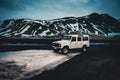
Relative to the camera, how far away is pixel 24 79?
8.88m

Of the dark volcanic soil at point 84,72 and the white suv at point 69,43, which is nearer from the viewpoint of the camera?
the dark volcanic soil at point 84,72

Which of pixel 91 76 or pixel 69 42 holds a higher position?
pixel 69 42

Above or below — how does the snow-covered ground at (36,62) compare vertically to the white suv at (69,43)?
below

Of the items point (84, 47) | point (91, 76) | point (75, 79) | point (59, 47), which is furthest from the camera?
point (84, 47)

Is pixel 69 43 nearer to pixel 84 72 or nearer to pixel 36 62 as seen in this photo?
pixel 36 62

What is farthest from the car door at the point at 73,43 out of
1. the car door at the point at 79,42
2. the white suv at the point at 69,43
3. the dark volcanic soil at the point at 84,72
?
the dark volcanic soil at the point at 84,72

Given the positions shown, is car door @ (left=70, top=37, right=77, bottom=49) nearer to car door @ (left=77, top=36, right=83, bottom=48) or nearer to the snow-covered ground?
car door @ (left=77, top=36, right=83, bottom=48)

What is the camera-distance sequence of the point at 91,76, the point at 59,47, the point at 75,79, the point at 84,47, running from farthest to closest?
1. the point at 84,47
2. the point at 59,47
3. the point at 91,76
4. the point at 75,79

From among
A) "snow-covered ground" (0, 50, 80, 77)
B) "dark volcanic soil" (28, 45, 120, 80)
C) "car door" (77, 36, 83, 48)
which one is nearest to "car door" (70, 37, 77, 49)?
"car door" (77, 36, 83, 48)

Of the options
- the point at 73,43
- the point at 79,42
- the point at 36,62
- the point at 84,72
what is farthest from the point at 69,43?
the point at 84,72

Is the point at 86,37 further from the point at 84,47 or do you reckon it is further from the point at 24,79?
the point at 24,79

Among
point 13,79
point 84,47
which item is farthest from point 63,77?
point 84,47

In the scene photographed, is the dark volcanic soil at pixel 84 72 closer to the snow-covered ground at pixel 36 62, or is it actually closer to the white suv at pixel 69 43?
the snow-covered ground at pixel 36 62

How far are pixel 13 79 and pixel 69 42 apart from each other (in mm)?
12454
